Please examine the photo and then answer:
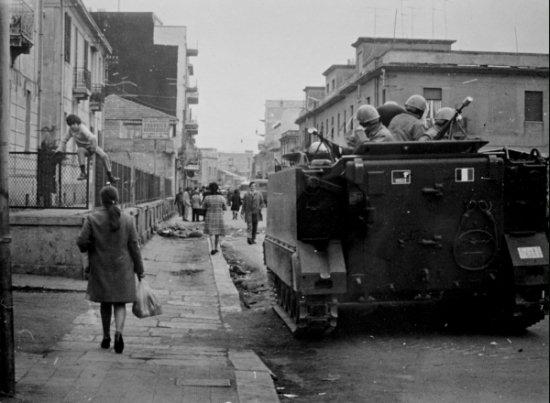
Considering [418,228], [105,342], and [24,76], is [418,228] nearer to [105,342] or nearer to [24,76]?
[105,342]

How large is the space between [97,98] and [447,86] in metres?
13.4

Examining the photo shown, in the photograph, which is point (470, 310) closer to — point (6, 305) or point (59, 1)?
point (6, 305)

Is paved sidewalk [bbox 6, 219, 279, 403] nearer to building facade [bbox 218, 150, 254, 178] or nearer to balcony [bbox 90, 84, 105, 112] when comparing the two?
balcony [bbox 90, 84, 105, 112]

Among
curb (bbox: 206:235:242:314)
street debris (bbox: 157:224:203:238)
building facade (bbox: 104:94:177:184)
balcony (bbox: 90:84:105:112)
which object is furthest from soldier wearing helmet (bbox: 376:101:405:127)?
balcony (bbox: 90:84:105:112)

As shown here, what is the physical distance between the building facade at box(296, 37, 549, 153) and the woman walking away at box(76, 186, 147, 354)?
9346 millimetres

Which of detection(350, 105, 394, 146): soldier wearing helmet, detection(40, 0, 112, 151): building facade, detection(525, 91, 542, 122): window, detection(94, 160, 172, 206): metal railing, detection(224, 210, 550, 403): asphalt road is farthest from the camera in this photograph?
detection(40, 0, 112, 151): building facade

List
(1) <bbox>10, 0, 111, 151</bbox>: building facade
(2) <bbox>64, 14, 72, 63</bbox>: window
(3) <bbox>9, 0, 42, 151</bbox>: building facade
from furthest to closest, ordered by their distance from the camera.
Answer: (2) <bbox>64, 14, 72, 63</bbox>: window → (1) <bbox>10, 0, 111, 151</bbox>: building facade → (3) <bbox>9, 0, 42, 151</bbox>: building facade

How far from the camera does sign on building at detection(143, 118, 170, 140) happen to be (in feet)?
66.3

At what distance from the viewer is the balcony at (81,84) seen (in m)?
27.5

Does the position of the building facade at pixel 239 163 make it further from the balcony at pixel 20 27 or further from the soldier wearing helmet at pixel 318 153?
the soldier wearing helmet at pixel 318 153

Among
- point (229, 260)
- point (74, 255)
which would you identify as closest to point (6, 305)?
point (74, 255)

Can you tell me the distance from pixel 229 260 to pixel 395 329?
938 centimetres

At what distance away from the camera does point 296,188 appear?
7992 mm

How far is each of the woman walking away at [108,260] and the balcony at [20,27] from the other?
11005mm
